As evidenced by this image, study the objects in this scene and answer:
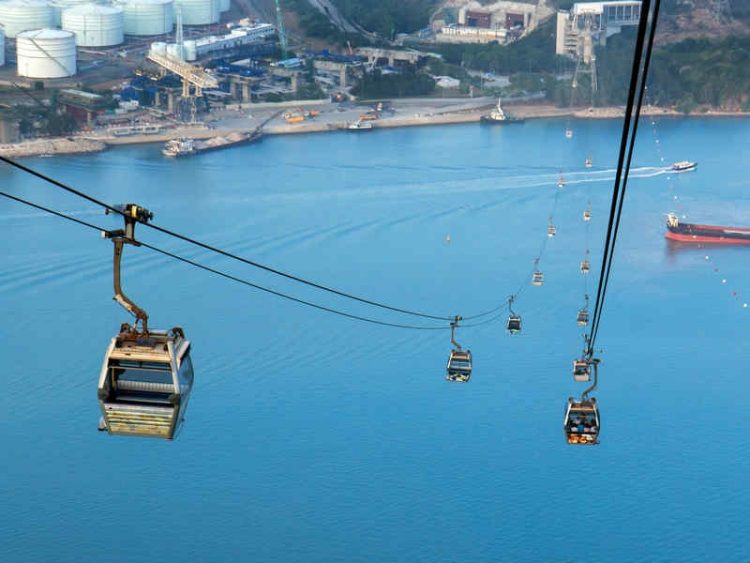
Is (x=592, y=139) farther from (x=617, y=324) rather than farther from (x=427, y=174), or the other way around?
(x=617, y=324)

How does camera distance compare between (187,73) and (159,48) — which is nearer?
(187,73)

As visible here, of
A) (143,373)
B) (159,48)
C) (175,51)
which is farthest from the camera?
(175,51)

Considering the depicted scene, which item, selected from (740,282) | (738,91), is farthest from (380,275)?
(738,91)

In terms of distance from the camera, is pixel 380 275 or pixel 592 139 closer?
pixel 380 275

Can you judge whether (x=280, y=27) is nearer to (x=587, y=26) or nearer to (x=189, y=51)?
(x=189, y=51)

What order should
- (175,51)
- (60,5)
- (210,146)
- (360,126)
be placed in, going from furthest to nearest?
1. (60,5)
2. (175,51)
3. (360,126)
4. (210,146)

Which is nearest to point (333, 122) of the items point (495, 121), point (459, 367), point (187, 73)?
point (495, 121)

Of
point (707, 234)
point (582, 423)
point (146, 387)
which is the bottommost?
point (707, 234)
